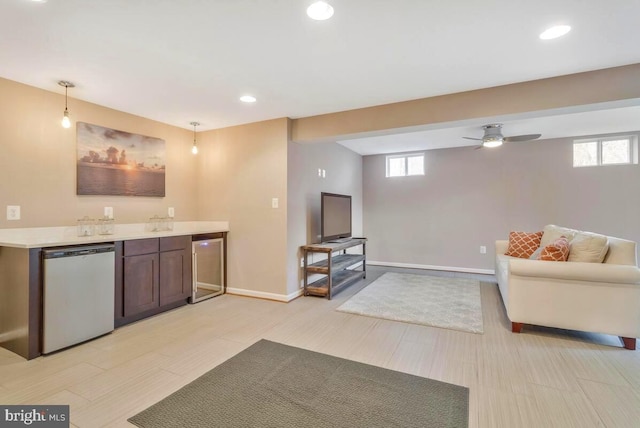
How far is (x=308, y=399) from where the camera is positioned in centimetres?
182

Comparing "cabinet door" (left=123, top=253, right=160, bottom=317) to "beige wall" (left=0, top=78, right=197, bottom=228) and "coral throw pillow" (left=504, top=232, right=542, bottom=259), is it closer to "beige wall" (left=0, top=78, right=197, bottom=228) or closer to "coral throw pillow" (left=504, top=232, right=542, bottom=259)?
"beige wall" (left=0, top=78, right=197, bottom=228)

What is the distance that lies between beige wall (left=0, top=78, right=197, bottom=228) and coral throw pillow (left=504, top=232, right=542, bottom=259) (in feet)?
17.2

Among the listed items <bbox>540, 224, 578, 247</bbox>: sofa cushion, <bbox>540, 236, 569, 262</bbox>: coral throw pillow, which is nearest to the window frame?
<bbox>540, 224, 578, 247</bbox>: sofa cushion

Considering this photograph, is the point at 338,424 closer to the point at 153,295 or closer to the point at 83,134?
the point at 153,295

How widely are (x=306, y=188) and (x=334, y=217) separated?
0.70 m

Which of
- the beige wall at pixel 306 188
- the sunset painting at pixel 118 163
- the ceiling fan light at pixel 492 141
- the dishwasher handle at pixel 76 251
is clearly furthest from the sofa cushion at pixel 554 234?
the sunset painting at pixel 118 163

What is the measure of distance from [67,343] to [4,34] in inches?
93.8

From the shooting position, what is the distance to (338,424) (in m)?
1.60

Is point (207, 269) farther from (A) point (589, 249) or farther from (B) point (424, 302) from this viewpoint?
(A) point (589, 249)

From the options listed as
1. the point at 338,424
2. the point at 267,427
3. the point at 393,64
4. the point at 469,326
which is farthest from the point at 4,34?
the point at 469,326

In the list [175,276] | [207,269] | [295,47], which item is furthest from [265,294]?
[295,47]

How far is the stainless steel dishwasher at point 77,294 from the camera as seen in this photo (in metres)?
2.38

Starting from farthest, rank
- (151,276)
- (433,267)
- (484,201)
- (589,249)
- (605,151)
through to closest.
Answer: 1. (433,267)
2. (484,201)
3. (605,151)
4. (151,276)
5. (589,249)

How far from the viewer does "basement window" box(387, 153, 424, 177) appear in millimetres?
6145
